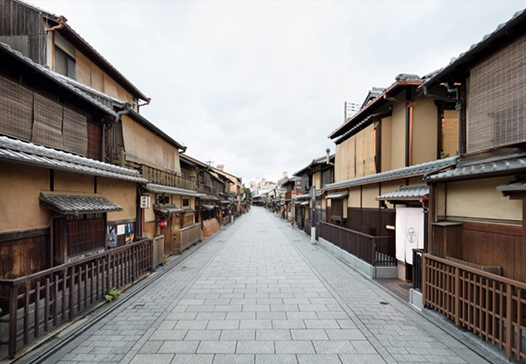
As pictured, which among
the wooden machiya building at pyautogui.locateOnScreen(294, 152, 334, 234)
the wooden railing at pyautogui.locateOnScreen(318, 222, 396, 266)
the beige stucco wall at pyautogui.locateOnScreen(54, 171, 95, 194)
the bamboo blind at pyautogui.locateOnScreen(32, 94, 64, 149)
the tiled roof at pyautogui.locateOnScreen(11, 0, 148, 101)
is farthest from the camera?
the wooden machiya building at pyautogui.locateOnScreen(294, 152, 334, 234)

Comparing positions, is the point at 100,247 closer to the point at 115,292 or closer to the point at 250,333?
the point at 115,292

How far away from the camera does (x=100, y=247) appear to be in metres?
8.25

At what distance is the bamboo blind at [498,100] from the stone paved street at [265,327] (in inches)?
186

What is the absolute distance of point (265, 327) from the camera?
568 cm

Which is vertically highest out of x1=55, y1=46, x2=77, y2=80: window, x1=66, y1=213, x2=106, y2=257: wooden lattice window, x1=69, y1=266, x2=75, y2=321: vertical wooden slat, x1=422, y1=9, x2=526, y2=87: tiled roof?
x1=55, y1=46, x2=77, y2=80: window

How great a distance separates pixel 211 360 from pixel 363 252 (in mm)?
8145

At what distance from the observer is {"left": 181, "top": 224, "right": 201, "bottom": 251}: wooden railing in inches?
577

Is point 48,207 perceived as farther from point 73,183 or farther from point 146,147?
point 146,147

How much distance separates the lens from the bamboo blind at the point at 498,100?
4.76 metres

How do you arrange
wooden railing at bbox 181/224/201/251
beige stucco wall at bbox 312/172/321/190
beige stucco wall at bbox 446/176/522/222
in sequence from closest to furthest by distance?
beige stucco wall at bbox 446/176/522/222 → wooden railing at bbox 181/224/201/251 → beige stucco wall at bbox 312/172/321/190

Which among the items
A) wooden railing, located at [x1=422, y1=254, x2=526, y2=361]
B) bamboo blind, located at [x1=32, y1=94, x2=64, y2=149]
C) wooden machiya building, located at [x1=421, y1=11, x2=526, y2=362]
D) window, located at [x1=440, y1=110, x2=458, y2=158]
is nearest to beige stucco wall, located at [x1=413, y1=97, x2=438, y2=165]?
window, located at [x1=440, y1=110, x2=458, y2=158]

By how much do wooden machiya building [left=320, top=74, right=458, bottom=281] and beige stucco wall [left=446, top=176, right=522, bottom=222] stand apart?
88 cm

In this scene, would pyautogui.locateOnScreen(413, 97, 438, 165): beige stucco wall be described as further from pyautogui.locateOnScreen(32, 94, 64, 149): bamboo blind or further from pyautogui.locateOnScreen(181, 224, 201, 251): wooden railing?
pyautogui.locateOnScreen(181, 224, 201, 251): wooden railing

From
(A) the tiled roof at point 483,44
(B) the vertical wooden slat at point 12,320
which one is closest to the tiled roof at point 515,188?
(A) the tiled roof at point 483,44
